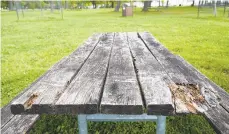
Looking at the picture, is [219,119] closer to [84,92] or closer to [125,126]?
[84,92]

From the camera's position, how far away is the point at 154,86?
131 cm

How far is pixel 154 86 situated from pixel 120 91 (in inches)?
7.7

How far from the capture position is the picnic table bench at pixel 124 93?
110 cm

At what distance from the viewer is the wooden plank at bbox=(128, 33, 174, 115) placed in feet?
3.53

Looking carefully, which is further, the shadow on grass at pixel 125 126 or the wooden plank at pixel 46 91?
the shadow on grass at pixel 125 126

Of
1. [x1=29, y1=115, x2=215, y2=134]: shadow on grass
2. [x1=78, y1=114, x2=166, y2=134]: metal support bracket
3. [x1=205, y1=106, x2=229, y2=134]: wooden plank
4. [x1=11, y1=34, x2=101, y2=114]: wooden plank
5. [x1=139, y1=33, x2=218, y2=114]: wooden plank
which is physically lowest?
[x1=29, y1=115, x2=215, y2=134]: shadow on grass

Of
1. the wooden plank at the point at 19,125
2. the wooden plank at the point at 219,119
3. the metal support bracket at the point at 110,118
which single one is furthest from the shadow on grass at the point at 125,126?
the wooden plank at the point at 219,119

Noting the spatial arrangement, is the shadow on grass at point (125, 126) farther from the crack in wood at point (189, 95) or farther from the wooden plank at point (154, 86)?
the crack in wood at point (189, 95)

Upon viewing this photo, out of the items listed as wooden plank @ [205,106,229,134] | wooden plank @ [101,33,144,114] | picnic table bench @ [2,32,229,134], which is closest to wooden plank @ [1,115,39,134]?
picnic table bench @ [2,32,229,134]

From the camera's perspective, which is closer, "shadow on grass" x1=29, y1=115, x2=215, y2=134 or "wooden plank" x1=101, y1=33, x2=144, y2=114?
"wooden plank" x1=101, y1=33, x2=144, y2=114

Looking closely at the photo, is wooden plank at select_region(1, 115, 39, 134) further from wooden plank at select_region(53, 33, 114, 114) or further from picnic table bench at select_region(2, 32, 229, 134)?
wooden plank at select_region(53, 33, 114, 114)

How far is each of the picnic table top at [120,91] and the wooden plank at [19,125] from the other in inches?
13.8

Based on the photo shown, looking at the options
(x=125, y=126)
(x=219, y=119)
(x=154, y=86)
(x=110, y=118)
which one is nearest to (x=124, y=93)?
(x=154, y=86)

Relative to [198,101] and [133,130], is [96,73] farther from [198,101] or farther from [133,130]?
[133,130]
